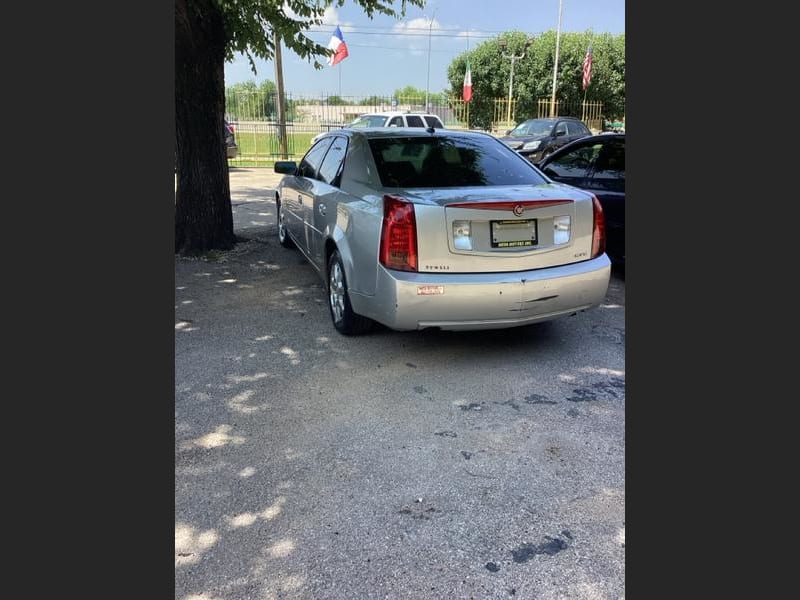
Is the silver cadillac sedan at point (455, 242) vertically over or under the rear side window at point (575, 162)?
under

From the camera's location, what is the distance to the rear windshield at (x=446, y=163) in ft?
14.9

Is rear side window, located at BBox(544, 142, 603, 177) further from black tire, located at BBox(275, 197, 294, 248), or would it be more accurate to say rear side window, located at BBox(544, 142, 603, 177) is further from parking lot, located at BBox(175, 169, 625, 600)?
black tire, located at BBox(275, 197, 294, 248)

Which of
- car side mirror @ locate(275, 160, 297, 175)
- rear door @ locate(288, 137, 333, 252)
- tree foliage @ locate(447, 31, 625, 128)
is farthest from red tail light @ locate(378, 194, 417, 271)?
tree foliage @ locate(447, 31, 625, 128)

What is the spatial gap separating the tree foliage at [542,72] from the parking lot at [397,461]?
34.8 metres

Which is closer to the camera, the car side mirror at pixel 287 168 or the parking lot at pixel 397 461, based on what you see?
the parking lot at pixel 397 461

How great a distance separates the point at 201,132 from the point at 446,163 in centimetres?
400

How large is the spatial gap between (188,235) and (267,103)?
1569 cm

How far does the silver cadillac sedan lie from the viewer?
12.9 ft

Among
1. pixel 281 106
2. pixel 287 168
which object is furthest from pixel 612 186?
pixel 281 106

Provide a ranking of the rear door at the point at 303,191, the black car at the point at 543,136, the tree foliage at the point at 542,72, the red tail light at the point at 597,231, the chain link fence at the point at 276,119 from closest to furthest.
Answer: the red tail light at the point at 597,231, the rear door at the point at 303,191, the black car at the point at 543,136, the chain link fence at the point at 276,119, the tree foliage at the point at 542,72

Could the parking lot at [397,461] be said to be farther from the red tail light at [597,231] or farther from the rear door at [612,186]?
the rear door at [612,186]

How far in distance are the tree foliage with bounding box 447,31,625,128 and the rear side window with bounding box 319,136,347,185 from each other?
3330 centimetres

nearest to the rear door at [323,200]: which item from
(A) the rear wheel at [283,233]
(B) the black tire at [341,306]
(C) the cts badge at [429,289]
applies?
(B) the black tire at [341,306]

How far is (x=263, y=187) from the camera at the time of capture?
49.3 feet
